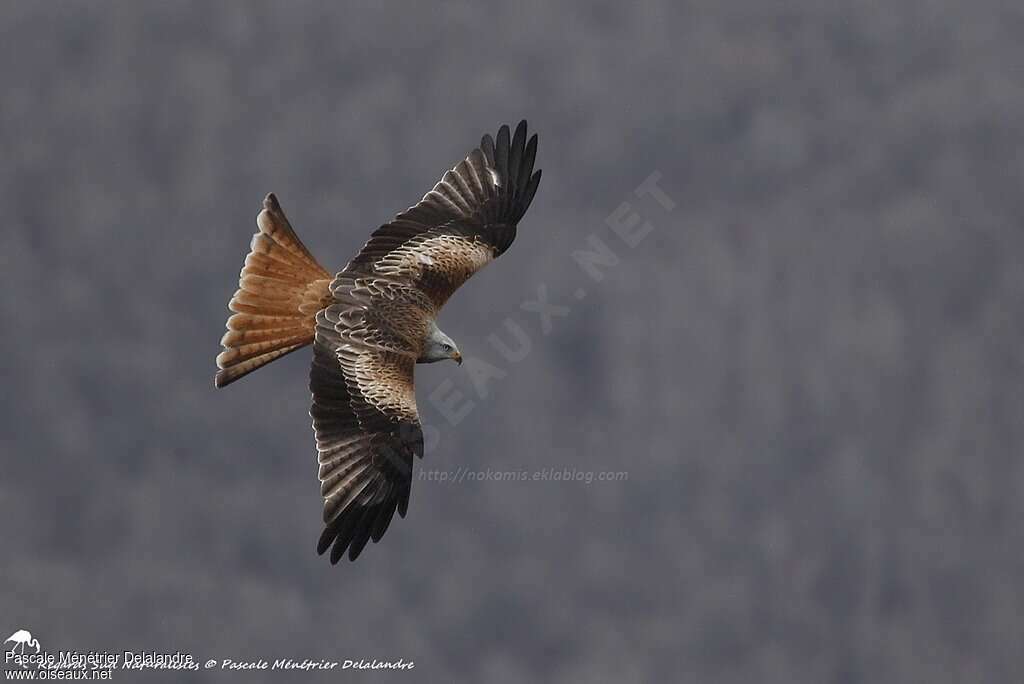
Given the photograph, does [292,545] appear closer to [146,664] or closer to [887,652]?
[146,664]

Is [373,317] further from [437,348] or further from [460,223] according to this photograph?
[460,223]

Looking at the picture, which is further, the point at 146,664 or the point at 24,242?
the point at 24,242

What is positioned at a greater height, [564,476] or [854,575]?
[564,476]

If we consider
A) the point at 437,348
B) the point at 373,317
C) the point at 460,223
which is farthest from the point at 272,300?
the point at 460,223

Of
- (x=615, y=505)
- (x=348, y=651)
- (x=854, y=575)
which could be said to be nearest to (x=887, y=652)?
(x=854, y=575)

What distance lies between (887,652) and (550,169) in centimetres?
3427

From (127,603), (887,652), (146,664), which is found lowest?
(887,652)

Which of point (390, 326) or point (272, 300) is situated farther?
point (272, 300)

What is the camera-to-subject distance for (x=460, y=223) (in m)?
24.0

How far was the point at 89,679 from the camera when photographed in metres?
101

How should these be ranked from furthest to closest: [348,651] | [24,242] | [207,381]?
[24,242] < [207,381] < [348,651]

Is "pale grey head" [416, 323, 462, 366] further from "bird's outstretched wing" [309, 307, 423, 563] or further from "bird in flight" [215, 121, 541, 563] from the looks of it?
"bird's outstretched wing" [309, 307, 423, 563]

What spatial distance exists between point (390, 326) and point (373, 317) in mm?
216

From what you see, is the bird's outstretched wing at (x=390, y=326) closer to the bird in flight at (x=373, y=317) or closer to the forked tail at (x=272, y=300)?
the bird in flight at (x=373, y=317)
